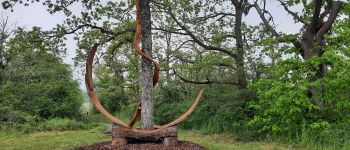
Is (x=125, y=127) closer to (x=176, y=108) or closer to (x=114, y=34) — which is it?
(x=114, y=34)

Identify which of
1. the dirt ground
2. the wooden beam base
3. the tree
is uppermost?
the tree

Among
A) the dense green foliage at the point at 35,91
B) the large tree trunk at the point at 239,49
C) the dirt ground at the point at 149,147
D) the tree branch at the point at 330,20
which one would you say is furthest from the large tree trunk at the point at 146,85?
the dense green foliage at the point at 35,91

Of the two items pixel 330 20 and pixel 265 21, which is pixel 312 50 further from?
pixel 265 21

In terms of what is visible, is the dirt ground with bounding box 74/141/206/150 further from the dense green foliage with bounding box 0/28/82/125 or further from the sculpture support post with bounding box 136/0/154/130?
the dense green foliage with bounding box 0/28/82/125

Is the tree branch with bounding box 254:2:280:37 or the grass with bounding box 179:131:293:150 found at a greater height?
the tree branch with bounding box 254:2:280:37

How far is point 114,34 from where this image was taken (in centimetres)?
1120

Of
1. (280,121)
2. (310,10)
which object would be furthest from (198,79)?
(280,121)

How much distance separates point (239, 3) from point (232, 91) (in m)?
3.76

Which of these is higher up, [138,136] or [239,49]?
[239,49]

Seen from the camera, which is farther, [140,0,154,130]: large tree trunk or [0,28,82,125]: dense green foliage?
[0,28,82,125]: dense green foliage

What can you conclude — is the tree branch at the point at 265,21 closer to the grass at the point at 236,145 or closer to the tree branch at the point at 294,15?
the tree branch at the point at 294,15

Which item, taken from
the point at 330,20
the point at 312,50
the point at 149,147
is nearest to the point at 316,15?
the point at 330,20

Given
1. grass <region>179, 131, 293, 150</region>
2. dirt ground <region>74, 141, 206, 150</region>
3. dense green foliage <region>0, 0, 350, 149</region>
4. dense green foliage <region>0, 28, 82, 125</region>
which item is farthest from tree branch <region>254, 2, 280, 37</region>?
dense green foliage <region>0, 28, 82, 125</region>

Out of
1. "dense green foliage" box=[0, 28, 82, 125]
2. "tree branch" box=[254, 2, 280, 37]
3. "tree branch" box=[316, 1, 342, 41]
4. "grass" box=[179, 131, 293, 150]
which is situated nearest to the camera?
"grass" box=[179, 131, 293, 150]
